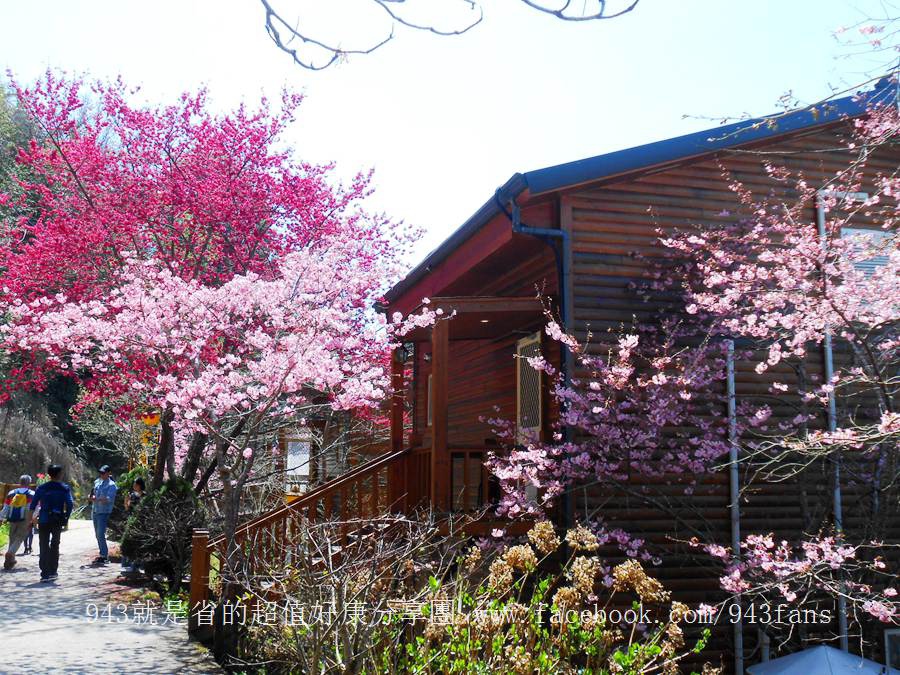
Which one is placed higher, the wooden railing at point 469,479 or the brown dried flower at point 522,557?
the wooden railing at point 469,479

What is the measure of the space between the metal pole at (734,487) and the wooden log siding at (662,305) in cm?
9

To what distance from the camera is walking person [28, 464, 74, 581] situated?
13969mm

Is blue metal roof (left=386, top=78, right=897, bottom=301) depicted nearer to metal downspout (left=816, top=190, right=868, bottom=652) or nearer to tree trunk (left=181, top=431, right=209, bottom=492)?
metal downspout (left=816, top=190, right=868, bottom=652)

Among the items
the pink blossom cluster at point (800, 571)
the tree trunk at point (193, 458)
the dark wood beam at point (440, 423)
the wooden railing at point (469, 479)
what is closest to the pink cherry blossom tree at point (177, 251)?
the tree trunk at point (193, 458)

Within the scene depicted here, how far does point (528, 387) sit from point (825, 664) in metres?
4.72

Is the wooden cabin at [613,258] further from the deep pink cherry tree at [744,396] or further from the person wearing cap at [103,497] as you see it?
the person wearing cap at [103,497]

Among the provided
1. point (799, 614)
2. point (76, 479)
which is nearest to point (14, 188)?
point (76, 479)

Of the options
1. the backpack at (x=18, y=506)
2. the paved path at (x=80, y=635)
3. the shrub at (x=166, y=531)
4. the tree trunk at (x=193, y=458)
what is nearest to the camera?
the paved path at (x=80, y=635)

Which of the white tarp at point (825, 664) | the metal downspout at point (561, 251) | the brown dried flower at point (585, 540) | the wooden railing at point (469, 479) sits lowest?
the white tarp at point (825, 664)

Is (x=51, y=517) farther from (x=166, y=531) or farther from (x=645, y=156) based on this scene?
(x=645, y=156)

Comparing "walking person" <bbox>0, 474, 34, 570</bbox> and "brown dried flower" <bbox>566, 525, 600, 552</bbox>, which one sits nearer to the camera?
"brown dried flower" <bbox>566, 525, 600, 552</bbox>

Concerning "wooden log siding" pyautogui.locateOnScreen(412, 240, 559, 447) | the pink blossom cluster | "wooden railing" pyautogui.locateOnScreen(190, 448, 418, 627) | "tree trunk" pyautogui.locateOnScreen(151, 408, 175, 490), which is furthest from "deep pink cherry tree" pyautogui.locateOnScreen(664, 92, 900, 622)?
"tree trunk" pyautogui.locateOnScreen(151, 408, 175, 490)

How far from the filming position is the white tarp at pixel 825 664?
762cm

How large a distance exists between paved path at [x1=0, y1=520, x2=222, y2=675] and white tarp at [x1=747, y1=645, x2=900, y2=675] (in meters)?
5.27
